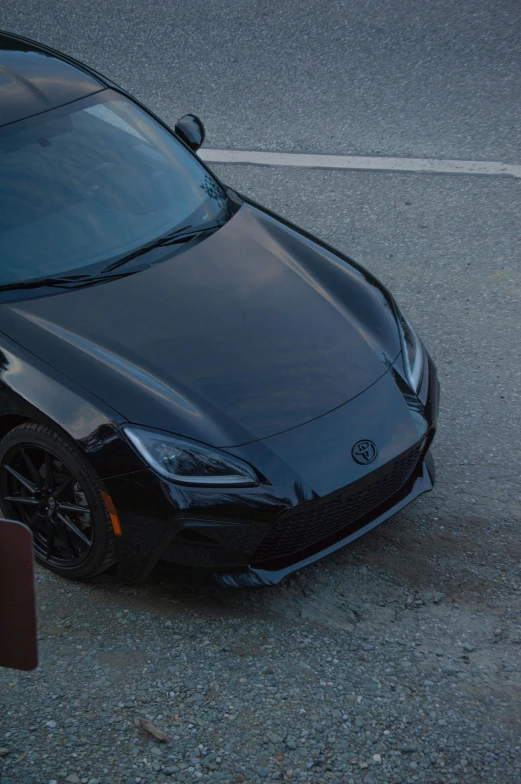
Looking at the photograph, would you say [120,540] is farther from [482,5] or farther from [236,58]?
[482,5]

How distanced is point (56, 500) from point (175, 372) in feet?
2.29

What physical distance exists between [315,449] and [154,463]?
620 millimetres

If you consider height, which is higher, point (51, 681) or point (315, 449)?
point (315, 449)

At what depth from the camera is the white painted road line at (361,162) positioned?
6660mm

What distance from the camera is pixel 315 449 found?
10.7 ft

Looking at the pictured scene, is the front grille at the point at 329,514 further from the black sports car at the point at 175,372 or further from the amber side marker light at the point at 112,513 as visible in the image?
the amber side marker light at the point at 112,513

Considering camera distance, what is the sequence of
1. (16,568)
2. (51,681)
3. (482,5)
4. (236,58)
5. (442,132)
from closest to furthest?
(16,568) < (51,681) < (442,132) < (236,58) < (482,5)

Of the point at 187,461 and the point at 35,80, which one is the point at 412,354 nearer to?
the point at 187,461

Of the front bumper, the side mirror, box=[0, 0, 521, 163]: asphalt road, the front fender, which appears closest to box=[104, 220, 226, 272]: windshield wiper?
the front fender

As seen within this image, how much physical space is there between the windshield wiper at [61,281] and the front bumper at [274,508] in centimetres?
97

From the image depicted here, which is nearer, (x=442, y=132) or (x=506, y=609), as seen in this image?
(x=506, y=609)

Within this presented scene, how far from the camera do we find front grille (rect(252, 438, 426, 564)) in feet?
10.5

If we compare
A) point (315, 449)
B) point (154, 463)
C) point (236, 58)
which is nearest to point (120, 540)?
point (154, 463)

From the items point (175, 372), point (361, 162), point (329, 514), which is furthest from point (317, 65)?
point (329, 514)
